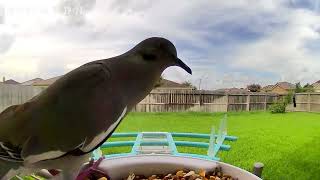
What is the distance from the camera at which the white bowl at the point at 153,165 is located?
23.9 inches

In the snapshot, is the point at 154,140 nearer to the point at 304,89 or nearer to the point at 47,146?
the point at 47,146

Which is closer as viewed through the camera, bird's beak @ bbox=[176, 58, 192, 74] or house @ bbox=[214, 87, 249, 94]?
bird's beak @ bbox=[176, 58, 192, 74]

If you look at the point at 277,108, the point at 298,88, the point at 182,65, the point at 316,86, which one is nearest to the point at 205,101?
the point at 277,108

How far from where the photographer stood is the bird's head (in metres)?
0.47

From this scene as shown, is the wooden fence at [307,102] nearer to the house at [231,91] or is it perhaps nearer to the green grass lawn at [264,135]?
the green grass lawn at [264,135]

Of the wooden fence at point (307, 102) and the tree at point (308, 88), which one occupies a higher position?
the tree at point (308, 88)

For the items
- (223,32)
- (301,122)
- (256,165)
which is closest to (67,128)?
(256,165)

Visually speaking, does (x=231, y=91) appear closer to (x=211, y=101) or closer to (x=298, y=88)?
(x=211, y=101)

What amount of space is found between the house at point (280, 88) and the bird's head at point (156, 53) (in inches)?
86.9

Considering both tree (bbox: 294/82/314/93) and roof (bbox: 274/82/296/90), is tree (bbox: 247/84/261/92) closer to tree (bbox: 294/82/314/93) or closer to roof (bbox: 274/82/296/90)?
roof (bbox: 274/82/296/90)

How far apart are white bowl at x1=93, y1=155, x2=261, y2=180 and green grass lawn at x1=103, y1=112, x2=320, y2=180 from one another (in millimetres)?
1070

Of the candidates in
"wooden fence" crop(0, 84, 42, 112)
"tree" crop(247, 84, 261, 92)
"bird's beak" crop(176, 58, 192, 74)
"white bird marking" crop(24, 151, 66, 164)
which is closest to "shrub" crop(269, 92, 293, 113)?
"tree" crop(247, 84, 261, 92)

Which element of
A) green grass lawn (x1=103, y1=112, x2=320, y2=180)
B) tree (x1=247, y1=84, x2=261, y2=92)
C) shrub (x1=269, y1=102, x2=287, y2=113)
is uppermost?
tree (x1=247, y1=84, x2=261, y2=92)

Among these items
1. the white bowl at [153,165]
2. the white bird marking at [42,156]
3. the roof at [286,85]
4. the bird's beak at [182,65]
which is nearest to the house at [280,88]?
the roof at [286,85]
